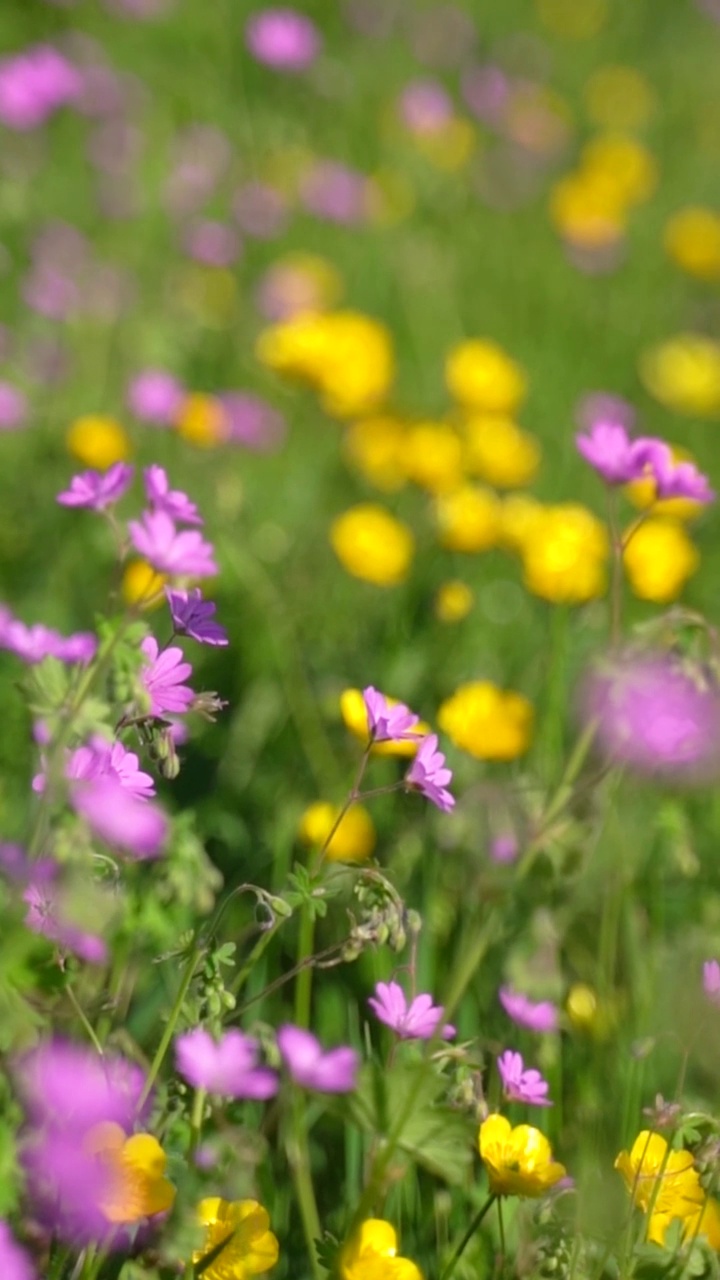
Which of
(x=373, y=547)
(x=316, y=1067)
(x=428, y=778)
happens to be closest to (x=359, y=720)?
(x=428, y=778)

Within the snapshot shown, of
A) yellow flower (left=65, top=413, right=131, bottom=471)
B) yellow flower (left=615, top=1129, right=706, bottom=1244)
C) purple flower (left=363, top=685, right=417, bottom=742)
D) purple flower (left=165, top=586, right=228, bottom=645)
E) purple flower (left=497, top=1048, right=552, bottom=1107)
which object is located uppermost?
purple flower (left=165, top=586, right=228, bottom=645)

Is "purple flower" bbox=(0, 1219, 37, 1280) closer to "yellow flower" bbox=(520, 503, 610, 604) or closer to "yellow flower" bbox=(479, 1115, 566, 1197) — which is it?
"yellow flower" bbox=(479, 1115, 566, 1197)

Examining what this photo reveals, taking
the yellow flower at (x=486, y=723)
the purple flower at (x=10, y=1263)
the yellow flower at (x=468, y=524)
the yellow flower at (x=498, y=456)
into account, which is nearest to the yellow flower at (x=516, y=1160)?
the purple flower at (x=10, y=1263)

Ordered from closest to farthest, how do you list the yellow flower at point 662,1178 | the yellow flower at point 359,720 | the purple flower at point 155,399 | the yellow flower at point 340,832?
the yellow flower at point 662,1178
the yellow flower at point 359,720
the yellow flower at point 340,832
the purple flower at point 155,399

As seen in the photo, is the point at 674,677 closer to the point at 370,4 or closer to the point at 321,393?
the point at 321,393

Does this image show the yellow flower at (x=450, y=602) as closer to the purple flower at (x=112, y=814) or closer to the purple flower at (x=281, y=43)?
the purple flower at (x=112, y=814)

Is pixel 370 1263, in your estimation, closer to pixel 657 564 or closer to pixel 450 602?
pixel 450 602

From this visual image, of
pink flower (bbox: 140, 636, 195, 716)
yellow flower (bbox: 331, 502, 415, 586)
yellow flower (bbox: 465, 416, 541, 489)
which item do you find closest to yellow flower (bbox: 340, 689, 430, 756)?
pink flower (bbox: 140, 636, 195, 716)

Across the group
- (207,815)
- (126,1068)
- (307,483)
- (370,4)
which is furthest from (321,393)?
(370,4)
